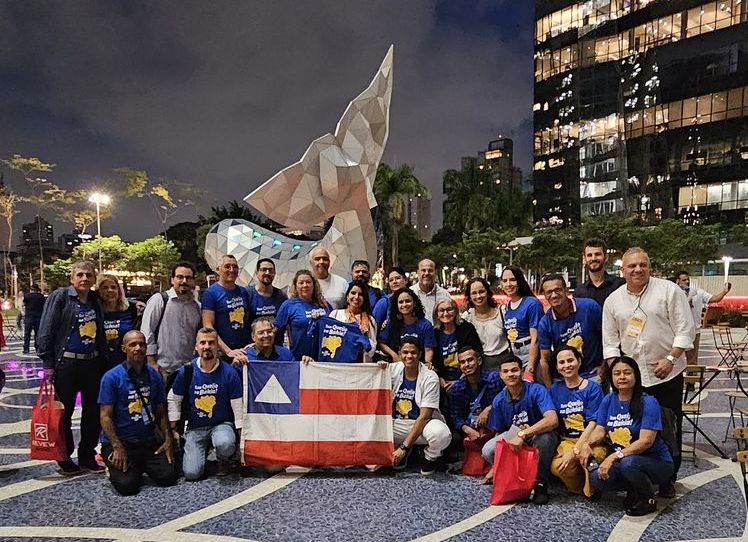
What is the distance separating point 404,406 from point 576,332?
5.12ft

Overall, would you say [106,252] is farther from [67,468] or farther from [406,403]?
[406,403]

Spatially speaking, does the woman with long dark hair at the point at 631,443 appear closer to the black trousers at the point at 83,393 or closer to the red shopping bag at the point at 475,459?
the red shopping bag at the point at 475,459

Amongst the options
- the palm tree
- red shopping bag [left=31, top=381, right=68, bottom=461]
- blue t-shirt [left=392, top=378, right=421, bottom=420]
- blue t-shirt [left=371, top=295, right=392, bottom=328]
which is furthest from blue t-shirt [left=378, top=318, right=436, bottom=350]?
the palm tree

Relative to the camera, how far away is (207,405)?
433cm

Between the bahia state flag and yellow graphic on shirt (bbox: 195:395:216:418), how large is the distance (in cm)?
28

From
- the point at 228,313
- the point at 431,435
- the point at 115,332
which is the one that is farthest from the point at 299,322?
the point at 115,332

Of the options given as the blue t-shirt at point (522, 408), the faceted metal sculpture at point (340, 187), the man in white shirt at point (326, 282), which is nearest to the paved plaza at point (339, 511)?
the blue t-shirt at point (522, 408)

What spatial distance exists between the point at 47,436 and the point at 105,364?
698 mm

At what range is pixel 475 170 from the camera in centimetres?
3894

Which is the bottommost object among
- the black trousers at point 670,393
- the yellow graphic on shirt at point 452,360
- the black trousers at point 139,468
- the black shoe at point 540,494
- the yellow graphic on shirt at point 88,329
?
the black shoe at point 540,494

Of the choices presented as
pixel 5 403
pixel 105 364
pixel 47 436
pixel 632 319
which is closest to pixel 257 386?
pixel 105 364

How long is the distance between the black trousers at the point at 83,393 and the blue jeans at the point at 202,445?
2.90 ft

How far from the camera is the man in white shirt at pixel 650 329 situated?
12.4 ft

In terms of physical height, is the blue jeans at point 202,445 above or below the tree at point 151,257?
below
